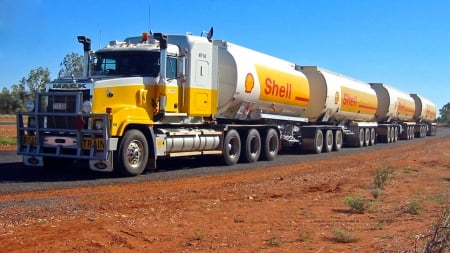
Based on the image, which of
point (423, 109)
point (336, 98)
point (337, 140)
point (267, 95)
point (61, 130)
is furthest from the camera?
point (423, 109)

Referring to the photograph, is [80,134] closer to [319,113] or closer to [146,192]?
[146,192]

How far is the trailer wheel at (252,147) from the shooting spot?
61.4ft

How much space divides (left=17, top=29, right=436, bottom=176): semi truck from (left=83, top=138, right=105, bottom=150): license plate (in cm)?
2

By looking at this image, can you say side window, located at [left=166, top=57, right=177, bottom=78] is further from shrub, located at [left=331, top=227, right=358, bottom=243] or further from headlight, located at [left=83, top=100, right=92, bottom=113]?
shrub, located at [left=331, top=227, right=358, bottom=243]

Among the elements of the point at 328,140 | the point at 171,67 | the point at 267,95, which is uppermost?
the point at 171,67

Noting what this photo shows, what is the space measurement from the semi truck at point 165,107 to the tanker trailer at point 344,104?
3.83 feet

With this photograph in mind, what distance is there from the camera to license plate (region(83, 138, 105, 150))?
1260cm

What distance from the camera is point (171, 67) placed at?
1496 cm

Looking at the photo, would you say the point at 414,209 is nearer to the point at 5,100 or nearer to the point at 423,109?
the point at 423,109

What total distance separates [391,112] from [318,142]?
52.9 ft

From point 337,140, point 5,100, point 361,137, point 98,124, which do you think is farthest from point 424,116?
point 5,100

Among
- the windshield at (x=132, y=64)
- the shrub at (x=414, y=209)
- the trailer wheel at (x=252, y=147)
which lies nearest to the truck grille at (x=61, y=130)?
the windshield at (x=132, y=64)

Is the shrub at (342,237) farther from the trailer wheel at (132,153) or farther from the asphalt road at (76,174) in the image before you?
the trailer wheel at (132,153)

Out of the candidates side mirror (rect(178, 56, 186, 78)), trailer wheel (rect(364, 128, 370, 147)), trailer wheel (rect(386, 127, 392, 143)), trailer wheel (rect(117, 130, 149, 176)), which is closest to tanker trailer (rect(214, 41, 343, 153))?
side mirror (rect(178, 56, 186, 78))
